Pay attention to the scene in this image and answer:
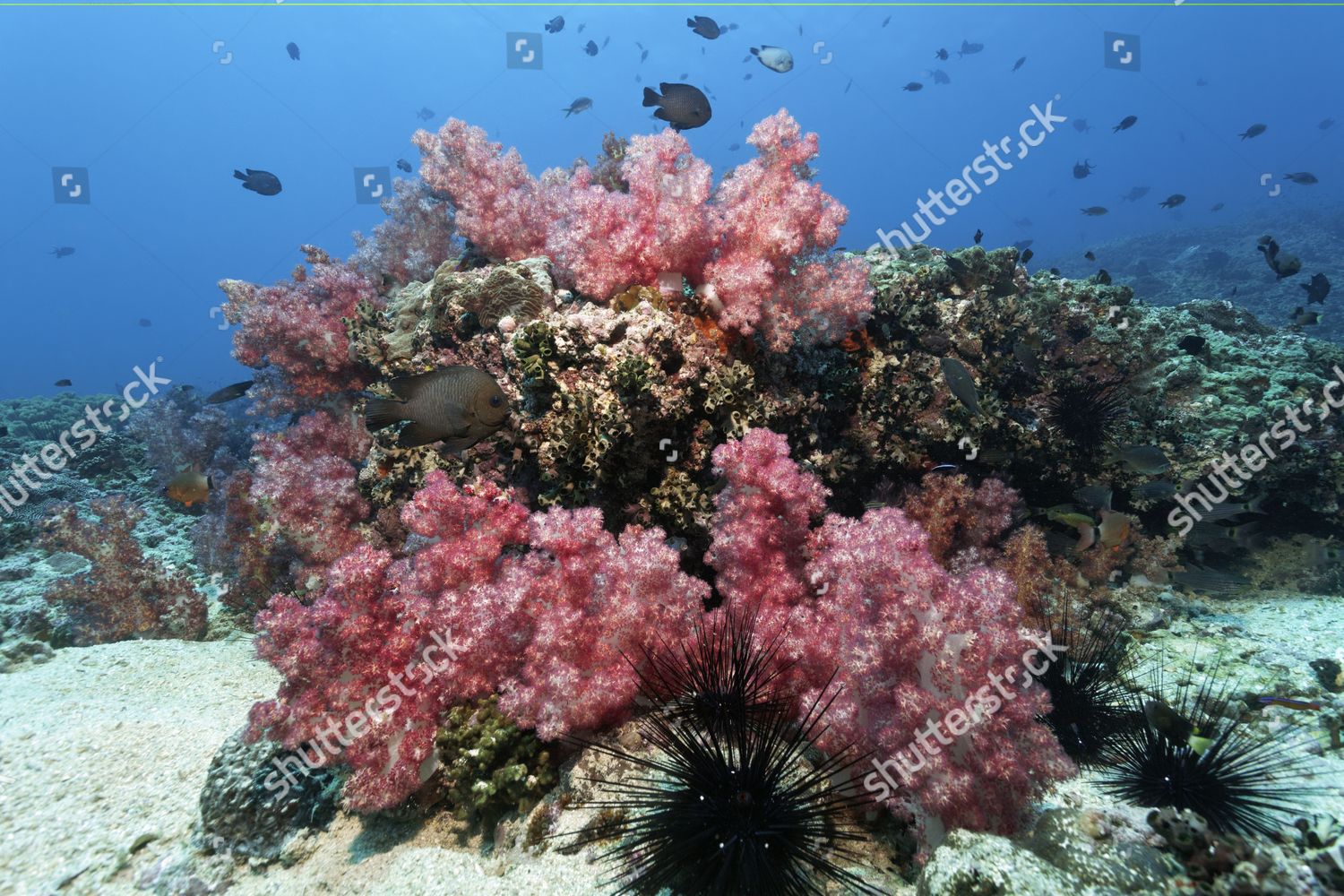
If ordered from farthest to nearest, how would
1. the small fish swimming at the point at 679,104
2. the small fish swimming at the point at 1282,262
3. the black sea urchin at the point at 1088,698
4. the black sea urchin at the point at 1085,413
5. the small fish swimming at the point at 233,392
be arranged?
the small fish swimming at the point at 1282,262
the small fish swimming at the point at 233,392
the black sea urchin at the point at 1085,413
the small fish swimming at the point at 679,104
the black sea urchin at the point at 1088,698

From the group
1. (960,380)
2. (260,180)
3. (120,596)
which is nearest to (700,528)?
(960,380)

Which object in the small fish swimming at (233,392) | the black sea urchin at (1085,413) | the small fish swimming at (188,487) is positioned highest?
the small fish swimming at (233,392)

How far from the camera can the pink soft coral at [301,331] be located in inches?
239

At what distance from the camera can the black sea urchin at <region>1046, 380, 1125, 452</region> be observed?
5789 millimetres

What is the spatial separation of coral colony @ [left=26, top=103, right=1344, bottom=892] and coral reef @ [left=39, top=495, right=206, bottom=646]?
0.04 meters

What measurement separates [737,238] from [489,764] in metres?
4.14

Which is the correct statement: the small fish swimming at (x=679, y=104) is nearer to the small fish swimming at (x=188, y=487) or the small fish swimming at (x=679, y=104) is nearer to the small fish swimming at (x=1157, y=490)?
the small fish swimming at (x=1157, y=490)

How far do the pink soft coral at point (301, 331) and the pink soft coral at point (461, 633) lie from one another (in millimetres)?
3556

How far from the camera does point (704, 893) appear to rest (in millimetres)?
2156

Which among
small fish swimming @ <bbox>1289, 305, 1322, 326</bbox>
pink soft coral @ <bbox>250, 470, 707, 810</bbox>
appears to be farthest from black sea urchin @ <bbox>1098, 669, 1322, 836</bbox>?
small fish swimming @ <bbox>1289, 305, 1322, 326</bbox>

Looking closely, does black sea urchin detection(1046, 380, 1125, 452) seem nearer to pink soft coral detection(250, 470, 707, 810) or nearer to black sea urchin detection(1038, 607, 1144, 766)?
black sea urchin detection(1038, 607, 1144, 766)

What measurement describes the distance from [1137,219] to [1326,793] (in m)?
105

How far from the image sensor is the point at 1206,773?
9.39 ft

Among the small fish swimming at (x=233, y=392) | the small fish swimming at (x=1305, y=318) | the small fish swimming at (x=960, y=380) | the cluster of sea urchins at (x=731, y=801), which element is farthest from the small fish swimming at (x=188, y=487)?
the small fish swimming at (x=1305, y=318)
